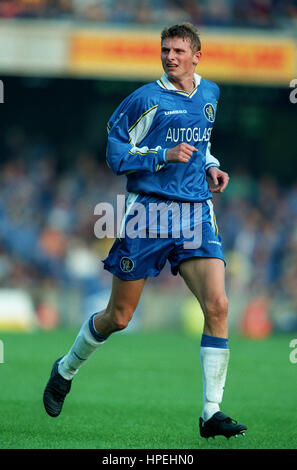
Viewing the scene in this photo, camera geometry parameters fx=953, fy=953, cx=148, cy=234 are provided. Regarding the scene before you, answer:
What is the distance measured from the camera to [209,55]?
19125mm

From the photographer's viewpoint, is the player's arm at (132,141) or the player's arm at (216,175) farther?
the player's arm at (216,175)

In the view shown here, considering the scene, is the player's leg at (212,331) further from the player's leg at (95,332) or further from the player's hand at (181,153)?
the player's hand at (181,153)

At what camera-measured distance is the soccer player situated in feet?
20.5

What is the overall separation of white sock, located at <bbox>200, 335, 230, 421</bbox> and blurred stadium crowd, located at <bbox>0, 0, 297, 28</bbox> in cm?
1391

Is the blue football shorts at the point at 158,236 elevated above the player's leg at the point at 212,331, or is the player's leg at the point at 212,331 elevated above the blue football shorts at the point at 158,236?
the blue football shorts at the point at 158,236

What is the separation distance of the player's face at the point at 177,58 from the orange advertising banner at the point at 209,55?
41.8 feet

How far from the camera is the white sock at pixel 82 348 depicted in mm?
6609

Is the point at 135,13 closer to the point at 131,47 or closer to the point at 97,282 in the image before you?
the point at 131,47

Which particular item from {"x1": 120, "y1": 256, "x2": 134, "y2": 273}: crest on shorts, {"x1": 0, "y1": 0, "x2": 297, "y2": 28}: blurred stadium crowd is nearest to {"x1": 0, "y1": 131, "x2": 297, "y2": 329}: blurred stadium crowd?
{"x1": 0, "y1": 0, "x2": 297, "y2": 28}: blurred stadium crowd

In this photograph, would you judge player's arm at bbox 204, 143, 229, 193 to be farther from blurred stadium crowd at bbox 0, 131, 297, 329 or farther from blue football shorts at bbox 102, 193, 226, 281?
blurred stadium crowd at bbox 0, 131, 297, 329

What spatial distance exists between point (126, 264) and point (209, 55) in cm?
1340

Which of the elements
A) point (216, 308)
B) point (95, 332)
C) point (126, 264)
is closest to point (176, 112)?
point (126, 264)

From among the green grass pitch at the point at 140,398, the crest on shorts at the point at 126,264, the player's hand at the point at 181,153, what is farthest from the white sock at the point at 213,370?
the player's hand at the point at 181,153
